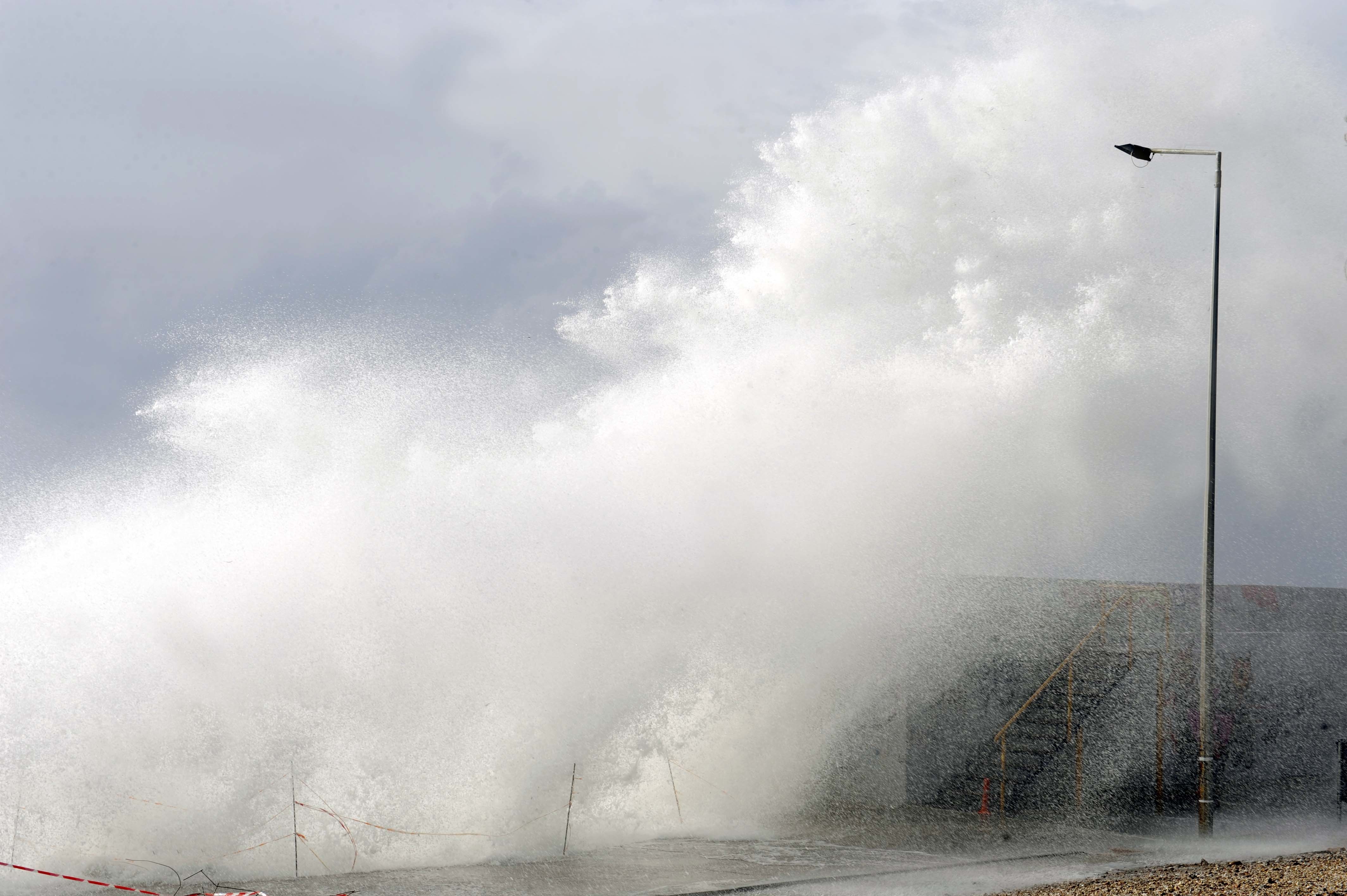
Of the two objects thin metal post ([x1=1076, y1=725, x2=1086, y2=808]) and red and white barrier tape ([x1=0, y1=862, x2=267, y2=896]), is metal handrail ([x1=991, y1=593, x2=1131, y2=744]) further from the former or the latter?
red and white barrier tape ([x1=0, y1=862, x2=267, y2=896])

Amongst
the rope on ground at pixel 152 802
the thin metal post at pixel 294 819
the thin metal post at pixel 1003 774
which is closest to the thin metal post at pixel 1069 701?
the thin metal post at pixel 1003 774

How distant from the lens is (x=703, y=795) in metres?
16.7

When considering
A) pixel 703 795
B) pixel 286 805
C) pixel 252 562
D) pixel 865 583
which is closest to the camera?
pixel 286 805

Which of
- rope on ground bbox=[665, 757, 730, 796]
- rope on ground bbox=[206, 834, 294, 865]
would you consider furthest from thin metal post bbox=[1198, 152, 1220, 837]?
rope on ground bbox=[206, 834, 294, 865]

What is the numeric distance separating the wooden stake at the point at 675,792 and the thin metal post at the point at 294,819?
5.50m

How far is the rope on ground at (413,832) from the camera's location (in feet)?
44.7

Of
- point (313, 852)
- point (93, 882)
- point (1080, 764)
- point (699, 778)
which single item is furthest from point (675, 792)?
point (93, 882)

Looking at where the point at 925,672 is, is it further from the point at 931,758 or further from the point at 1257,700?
the point at 1257,700

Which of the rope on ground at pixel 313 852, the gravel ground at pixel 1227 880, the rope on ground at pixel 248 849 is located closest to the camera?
the gravel ground at pixel 1227 880

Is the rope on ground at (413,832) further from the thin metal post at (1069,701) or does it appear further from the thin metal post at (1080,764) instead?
the thin metal post at (1080,764)

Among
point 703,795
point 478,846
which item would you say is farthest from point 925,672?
point 478,846

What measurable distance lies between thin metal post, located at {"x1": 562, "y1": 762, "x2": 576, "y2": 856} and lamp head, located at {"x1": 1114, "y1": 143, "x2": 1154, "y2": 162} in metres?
12.2

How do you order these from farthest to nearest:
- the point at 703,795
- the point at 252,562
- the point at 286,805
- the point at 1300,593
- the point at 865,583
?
the point at 1300,593
the point at 865,583
the point at 703,795
the point at 252,562
the point at 286,805

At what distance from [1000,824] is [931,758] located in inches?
79.8
